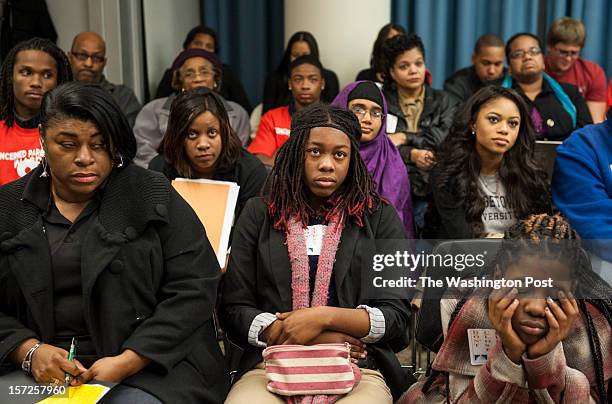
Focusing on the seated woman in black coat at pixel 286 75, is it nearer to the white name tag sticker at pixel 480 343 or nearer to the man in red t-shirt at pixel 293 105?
the man in red t-shirt at pixel 293 105

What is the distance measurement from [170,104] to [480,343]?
2.77 meters

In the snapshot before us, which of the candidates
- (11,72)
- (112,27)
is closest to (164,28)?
(112,27)

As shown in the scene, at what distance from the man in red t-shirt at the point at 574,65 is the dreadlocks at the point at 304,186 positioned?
10.3 feet

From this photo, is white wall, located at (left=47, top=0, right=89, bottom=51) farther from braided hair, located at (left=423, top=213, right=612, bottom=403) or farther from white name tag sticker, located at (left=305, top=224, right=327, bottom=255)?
braided hair, located at (left=423, top=213, right=612, bottom=403)

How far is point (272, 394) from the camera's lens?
227cm

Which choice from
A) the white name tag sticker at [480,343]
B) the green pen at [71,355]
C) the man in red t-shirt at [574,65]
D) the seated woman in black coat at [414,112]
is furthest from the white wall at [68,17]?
the white name tag sticker at [480,343]

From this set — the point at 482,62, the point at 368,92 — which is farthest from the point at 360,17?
the point at 368,92

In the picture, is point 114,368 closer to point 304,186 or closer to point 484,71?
point 304,186

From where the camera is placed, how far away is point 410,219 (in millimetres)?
3750

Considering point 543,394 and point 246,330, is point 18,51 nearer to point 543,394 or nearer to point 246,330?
point 246,330

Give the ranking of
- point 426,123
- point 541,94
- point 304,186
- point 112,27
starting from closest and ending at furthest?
point 304,186
point 426,123
point 541,94
point 112,27

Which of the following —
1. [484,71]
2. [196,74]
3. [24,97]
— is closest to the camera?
[24,97]

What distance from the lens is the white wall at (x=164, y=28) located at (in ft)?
19.4

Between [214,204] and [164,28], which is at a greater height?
[164,28]
